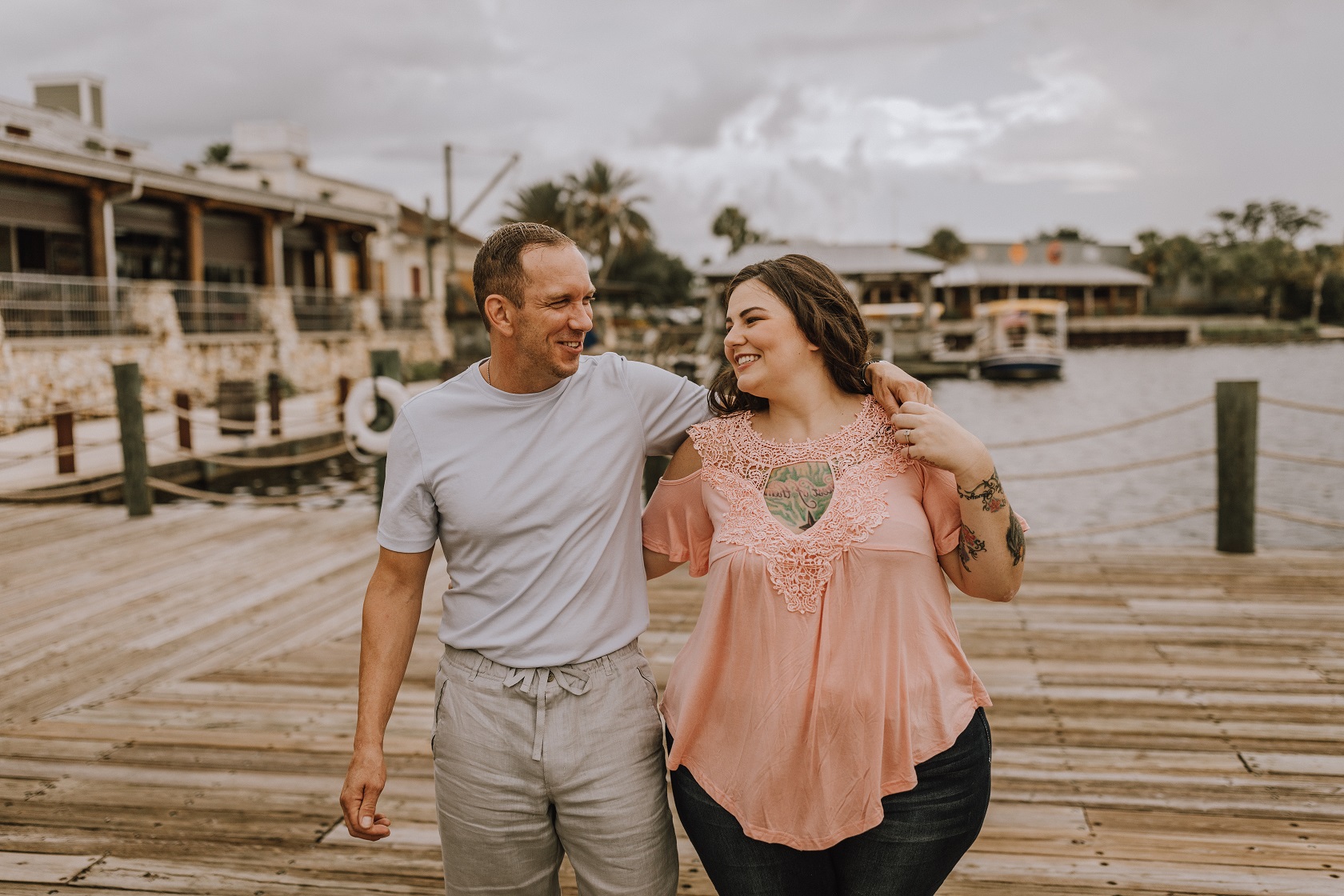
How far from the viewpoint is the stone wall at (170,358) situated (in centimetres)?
1498

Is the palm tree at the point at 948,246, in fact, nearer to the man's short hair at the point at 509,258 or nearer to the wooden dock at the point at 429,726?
the wooden dock at the point at 429,726

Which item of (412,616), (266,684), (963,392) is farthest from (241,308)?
(963,392)

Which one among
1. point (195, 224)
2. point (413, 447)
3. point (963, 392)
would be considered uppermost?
point (195, 224)

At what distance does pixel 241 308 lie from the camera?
2108cm

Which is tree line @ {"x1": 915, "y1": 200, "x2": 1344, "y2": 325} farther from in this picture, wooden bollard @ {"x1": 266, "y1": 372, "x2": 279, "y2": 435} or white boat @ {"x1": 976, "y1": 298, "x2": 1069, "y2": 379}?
wooden bollard @ {"x1": 266, "y1": 372, "x2": 279, "y2": 435}

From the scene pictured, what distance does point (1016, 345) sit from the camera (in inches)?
1603

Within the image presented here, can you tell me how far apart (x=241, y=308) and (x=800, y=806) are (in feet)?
71.4

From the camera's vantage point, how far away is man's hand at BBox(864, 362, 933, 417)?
1749mm

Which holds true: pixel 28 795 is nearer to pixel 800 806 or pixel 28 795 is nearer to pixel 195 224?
pixel 800 806

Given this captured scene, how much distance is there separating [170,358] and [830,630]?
19.2 meters

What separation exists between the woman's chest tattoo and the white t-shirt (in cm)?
28

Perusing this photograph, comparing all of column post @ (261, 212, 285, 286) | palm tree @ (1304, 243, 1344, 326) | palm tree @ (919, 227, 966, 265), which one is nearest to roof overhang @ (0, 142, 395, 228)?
column post @ (261, 212, 285, 286)

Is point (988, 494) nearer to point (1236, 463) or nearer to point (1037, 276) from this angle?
point (1236, 463)

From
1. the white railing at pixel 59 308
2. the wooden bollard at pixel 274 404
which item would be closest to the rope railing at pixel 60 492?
the wooden bollard at pixel 274 404
